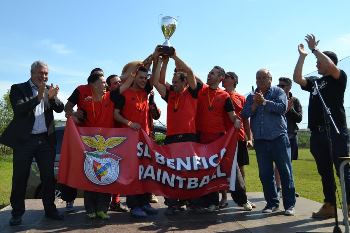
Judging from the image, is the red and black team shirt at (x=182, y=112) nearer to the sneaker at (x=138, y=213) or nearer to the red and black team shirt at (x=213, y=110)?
the red and black team shirt at (x=213, y=110)

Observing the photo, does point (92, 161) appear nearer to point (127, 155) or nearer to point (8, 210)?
point (127, 155)

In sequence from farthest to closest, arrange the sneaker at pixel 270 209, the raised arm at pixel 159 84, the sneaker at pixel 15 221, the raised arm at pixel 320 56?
the raised arm at pixel 159 84 → the sneaker at pixel 270 209 → the sneaker at pixel 15 221 → the raised arm at pixel 320 56

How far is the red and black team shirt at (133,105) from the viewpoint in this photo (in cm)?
605

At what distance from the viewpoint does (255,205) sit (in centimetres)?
702

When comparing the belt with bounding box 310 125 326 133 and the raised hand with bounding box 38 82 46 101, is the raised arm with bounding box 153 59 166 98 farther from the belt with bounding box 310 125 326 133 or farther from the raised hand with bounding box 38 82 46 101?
the belt with bounding box 310 125 326 133

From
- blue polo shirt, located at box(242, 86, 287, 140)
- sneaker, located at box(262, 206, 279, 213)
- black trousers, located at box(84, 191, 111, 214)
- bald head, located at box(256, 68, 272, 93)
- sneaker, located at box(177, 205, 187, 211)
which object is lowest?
sneaker, located at box(262, 206, 279, 213)

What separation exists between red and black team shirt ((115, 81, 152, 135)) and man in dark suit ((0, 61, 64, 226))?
3.05ft

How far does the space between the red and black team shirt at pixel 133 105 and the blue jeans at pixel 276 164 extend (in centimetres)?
180

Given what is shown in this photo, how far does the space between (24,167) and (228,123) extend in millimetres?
3115

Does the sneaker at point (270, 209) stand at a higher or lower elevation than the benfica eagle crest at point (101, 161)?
lower

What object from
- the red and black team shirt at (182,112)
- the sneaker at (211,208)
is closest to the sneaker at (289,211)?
the sneaker at (211,208)

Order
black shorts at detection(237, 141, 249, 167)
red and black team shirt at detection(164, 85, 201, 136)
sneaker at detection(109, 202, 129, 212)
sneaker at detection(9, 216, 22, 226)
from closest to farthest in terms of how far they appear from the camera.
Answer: sneaker at detection(9, 216, 22, 226) < red and black team shirt at detection(164, 85, 201, 136) < sneaker at detection(109, 202, 129, 212) < black shorts at detection(237, 141, 249, 167)

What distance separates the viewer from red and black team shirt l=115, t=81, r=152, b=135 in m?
6.05

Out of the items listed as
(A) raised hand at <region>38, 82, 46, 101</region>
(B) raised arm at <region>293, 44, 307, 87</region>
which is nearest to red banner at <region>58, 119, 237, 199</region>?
(A) raised hand at <region>38, 82, 46, 101</region>
